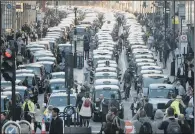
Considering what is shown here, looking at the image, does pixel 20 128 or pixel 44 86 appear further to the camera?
pixel 44 86

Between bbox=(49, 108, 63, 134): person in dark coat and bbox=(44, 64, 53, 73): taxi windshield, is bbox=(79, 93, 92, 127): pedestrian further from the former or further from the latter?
bbox=(44, 64, 53, 73): taxi windshield

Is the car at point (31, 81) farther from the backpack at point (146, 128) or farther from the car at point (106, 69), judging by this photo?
the backpack at point (146, 128)

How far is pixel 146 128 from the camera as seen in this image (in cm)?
2541

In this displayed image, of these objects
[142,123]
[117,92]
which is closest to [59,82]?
[117,92]

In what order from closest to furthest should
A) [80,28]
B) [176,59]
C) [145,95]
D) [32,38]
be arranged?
1. [145,95]
2. [176,59]
3. [32,38]
4. [80,28]

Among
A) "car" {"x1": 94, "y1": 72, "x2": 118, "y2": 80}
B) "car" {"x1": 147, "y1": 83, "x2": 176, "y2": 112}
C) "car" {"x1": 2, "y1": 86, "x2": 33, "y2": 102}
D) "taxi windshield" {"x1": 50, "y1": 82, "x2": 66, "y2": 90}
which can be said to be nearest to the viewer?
"car" {"x1": 147, "y1": 83, "x2": 176, "y2": 112}

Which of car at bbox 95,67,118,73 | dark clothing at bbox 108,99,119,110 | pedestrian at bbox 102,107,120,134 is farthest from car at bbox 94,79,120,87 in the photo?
pedestrian at bbox 102,107,120,134

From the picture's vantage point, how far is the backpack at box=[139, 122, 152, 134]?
25.3 m

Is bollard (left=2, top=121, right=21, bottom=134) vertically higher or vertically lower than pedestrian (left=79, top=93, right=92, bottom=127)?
higher

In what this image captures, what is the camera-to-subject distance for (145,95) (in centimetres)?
3825

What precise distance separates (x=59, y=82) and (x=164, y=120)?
18.8m

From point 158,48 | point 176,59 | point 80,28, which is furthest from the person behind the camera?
point 80,28

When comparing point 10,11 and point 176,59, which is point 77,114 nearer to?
point 176,59

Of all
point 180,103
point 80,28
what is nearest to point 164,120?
point 180,103
